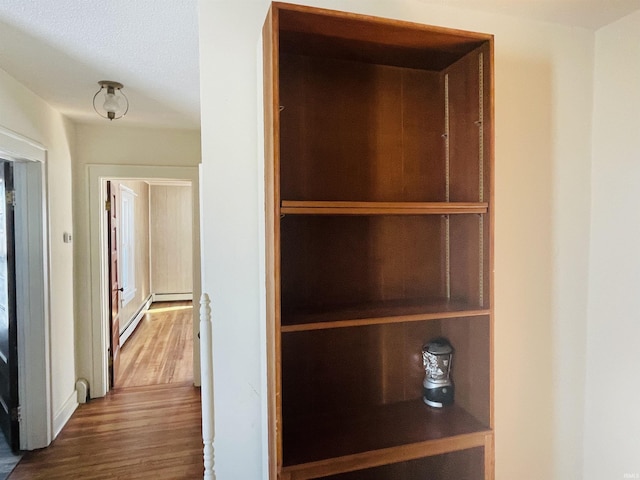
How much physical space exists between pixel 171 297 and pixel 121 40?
6718mm

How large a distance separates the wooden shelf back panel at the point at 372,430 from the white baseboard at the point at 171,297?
714cm

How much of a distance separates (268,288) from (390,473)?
0.90m

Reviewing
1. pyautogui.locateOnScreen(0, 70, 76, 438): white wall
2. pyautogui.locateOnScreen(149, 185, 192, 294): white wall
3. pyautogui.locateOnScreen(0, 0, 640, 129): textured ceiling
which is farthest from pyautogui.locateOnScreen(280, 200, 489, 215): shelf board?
pyautogui.locateOnScreen(149, 185, 192, 294): white wall

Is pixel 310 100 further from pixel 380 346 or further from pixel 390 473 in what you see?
pixel 390 473

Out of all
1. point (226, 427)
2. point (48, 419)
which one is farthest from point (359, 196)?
point (48, 419)

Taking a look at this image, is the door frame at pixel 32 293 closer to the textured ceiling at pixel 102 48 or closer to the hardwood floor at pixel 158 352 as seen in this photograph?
the textured ceiling at pixel 102 48

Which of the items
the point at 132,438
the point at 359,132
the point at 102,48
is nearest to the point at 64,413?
the point at 132,438

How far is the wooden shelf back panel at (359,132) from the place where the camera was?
1364mm

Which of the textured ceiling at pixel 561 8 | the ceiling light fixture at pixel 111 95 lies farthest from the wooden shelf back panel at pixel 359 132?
the ceiling light fixture at pixel 111 95

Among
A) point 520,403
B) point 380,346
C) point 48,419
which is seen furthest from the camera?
point 48,419

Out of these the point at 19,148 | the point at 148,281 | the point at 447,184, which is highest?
the point at 19,148

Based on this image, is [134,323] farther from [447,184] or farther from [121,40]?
[447,184]

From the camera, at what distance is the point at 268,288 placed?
1211mm

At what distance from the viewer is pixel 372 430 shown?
1312 millimetres
